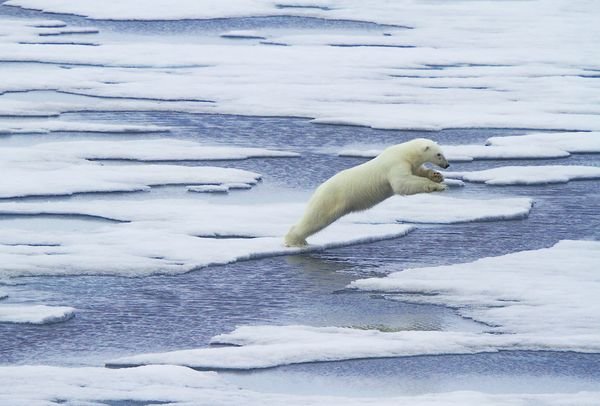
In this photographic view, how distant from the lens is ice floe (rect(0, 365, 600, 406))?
546cm

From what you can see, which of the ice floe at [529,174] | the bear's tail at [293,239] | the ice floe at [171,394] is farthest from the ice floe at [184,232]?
the ice floe at [171,394]

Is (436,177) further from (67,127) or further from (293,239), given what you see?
(67,127)

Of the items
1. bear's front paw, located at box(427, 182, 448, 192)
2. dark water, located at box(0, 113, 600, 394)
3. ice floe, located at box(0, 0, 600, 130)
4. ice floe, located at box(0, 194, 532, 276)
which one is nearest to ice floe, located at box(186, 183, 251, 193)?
dark water, located at box(0, 113, 600, 394)

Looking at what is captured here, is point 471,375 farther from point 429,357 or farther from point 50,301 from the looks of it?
point 50,301

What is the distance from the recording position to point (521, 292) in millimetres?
7156

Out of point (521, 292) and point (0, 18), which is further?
point (0, 18)

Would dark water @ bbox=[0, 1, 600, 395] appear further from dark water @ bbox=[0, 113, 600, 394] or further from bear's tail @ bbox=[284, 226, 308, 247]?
bear's tail @ bbox=[284, 226, 308, 247]

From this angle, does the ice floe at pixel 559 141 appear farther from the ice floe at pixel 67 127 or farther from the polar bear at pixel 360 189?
the polar bear at pixel 360 189

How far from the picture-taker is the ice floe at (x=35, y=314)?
664 cm

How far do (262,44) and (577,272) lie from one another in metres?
11.5

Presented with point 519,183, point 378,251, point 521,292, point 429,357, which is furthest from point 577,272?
point 519,183

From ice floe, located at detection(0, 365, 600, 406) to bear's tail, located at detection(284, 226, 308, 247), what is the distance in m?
2.39

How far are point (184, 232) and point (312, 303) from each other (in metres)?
1.56

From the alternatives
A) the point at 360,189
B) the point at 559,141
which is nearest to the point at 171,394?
the point at 360,189
